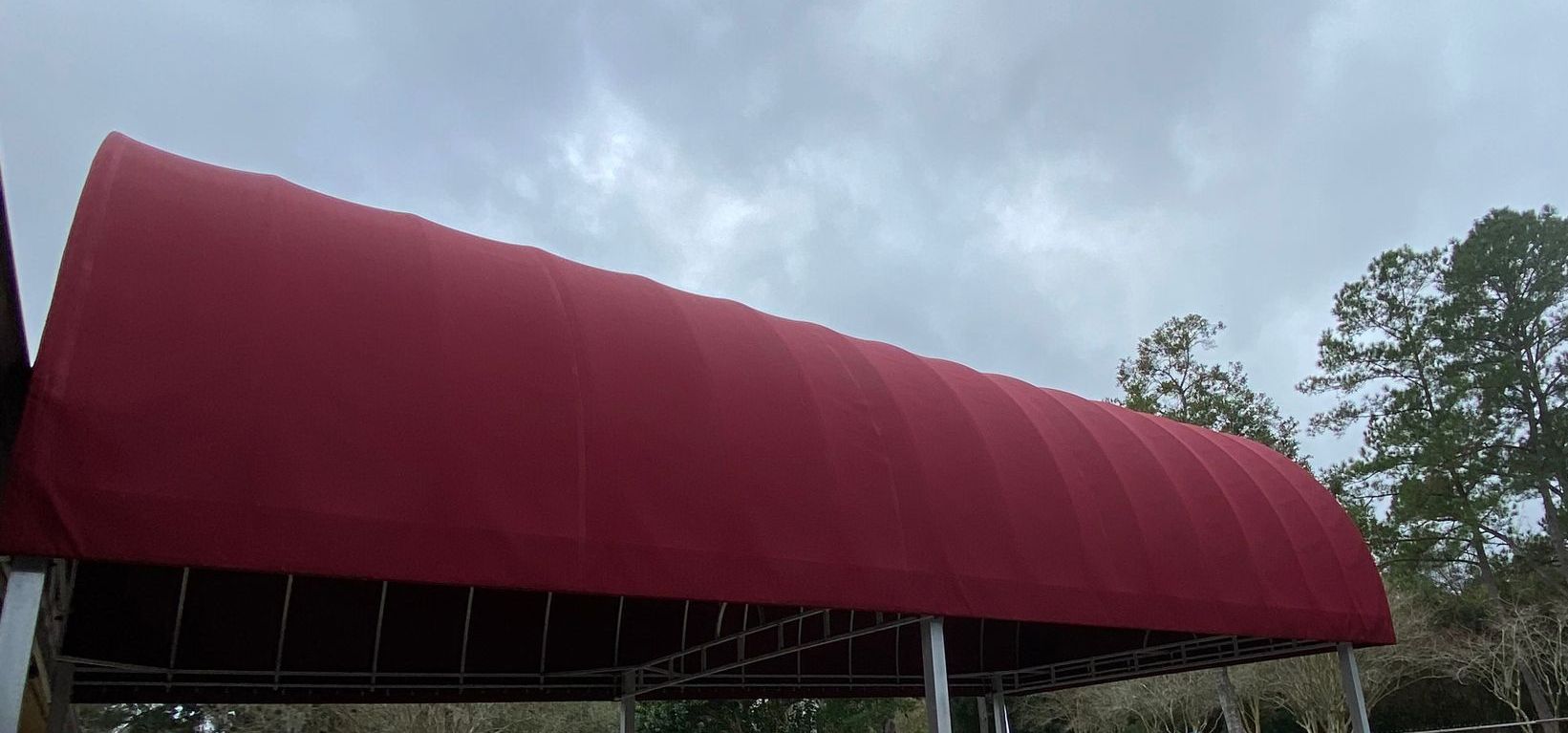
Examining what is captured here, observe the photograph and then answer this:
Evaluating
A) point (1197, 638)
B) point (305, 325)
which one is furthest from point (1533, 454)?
point (305, 325)

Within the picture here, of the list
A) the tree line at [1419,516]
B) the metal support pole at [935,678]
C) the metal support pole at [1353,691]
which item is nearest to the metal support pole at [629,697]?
the metal support pole at [935,678]

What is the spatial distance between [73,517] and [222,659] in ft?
22.3

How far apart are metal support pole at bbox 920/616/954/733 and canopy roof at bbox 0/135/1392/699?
0.97 feet

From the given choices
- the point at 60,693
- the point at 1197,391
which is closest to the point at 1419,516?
the point at 1197,391

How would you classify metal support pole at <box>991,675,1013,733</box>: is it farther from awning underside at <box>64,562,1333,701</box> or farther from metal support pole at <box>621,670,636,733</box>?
metal support pole at <box>621,670,636,733</box>

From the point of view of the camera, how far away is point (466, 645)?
1181 cm

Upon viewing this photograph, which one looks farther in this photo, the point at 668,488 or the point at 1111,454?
the point at 1111,454

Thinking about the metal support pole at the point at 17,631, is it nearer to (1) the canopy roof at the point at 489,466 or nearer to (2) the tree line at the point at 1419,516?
(1) the canopy roof at the point at 489,466

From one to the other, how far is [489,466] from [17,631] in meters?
2.43

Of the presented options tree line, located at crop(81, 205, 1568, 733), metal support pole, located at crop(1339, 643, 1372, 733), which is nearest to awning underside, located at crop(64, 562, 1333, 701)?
metal support pole, located at crop(1339, 643, 1372, 733)

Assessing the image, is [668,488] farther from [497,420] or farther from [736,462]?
[497,420]

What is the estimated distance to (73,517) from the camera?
16.3ft

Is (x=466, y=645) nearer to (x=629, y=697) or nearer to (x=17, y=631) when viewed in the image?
(x=629, y=697)

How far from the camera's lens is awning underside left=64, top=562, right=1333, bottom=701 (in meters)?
9.96
